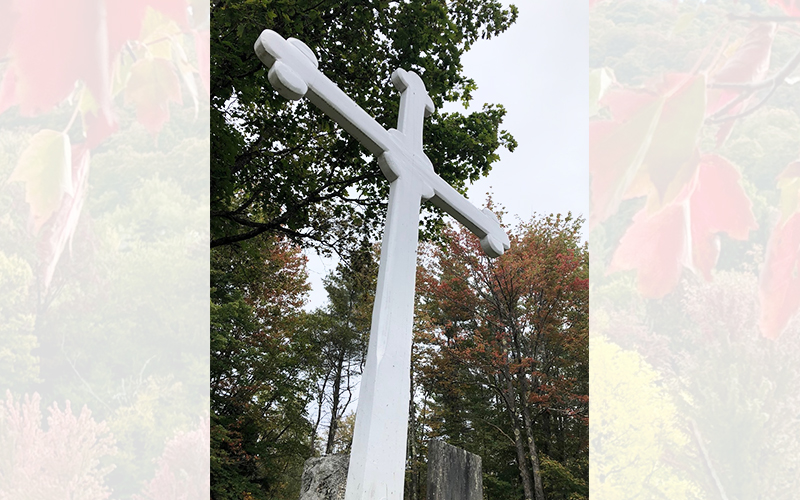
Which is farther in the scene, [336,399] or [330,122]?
[336,399]

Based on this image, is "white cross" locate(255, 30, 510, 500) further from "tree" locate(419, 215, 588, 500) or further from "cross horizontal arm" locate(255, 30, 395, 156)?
"tree" locate(419, 215, 588, 500)

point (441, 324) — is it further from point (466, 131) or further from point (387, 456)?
point (387, 456)

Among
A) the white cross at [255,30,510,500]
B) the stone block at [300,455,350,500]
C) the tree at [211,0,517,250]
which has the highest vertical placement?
the tree at [211,0,517,250]

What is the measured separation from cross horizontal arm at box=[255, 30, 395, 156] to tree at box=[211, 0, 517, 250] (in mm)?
2891

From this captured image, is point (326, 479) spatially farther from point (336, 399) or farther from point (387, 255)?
point (336, 399)

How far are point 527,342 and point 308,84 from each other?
10597 millimetres

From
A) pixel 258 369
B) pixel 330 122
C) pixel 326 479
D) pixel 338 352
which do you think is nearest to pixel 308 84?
pixel 326 479

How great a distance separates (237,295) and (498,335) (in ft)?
17.3

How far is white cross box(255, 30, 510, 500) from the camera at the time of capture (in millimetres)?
1777

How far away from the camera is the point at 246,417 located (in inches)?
448

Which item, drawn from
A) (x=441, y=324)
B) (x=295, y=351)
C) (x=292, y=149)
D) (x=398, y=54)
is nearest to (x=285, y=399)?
(x=295, y=351)

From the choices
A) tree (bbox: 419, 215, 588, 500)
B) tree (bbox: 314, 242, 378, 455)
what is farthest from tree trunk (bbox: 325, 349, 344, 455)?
tree (bbox: 419, 215, 588, 500)

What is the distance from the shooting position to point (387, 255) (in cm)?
212

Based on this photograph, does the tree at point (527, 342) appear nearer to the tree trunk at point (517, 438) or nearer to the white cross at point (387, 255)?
the tree trunk at point (517, 438)
